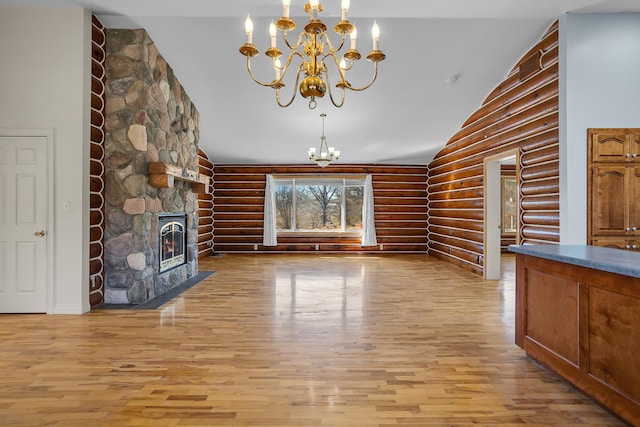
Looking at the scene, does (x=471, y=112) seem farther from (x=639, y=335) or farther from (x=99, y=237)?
(x=99, y=237)

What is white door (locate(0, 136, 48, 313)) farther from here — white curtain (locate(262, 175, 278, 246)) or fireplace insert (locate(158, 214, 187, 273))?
white curtain (locate(262, 175, 278, 246))

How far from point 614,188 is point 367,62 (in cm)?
321

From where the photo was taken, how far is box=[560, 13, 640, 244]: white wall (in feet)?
12.3

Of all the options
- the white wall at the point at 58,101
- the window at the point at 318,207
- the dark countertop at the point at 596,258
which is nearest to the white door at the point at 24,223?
the white wall at the point at 58,101

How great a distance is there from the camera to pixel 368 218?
9383mm

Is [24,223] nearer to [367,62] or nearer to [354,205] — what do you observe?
[367,62]

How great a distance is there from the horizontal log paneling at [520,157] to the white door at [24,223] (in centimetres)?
573

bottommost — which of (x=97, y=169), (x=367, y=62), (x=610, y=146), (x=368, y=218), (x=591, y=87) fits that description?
(x=368, y=218)

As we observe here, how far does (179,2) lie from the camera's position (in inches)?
139

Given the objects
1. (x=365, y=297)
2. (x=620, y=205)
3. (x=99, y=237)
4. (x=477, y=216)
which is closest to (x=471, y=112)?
(x=477, y=216)

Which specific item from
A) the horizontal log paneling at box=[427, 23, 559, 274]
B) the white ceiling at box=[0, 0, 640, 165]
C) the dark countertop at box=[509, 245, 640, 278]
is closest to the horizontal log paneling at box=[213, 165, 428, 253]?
the horizontal log paneling at box=[427, 23, 559, 274]

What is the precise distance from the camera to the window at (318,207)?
9.75m

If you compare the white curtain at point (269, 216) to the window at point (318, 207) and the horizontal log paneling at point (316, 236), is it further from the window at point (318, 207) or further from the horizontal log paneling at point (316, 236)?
the window at point (318, 207)

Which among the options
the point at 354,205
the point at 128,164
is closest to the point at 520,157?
the point at 128,164
